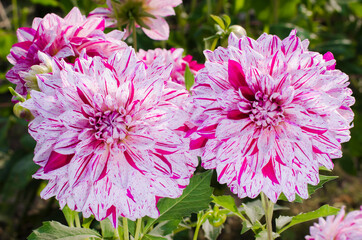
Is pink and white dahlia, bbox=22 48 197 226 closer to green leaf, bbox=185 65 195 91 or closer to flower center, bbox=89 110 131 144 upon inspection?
flower center, bbox=89 110 131 144

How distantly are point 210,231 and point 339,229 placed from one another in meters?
0.29

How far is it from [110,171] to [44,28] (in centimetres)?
23

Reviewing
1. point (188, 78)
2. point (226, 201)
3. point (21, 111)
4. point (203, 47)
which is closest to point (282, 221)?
point (226, 201)

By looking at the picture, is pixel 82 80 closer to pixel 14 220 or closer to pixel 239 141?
pixel 239 141

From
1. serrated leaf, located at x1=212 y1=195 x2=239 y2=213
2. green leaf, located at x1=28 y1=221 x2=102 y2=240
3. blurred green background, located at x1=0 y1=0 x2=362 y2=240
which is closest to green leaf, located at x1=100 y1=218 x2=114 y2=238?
green leaf, located at x1=28 y1=221 x2=102 y2=240

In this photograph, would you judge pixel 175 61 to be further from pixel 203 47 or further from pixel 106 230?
pixel 203 47

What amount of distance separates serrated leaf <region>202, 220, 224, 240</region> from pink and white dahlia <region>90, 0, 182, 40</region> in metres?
0.32

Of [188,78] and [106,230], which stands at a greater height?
[188,78]

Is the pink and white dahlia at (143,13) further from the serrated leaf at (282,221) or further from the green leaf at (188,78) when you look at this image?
the serrated leaf at (282,221)

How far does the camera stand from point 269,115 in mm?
466

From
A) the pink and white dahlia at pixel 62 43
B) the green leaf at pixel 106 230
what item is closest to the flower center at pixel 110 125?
the pink and white dahlia at pixel 62 43

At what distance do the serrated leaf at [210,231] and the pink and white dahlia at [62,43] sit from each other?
13.4 inches

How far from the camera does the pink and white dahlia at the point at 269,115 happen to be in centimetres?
45

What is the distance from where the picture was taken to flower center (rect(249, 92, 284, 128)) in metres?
0.47
